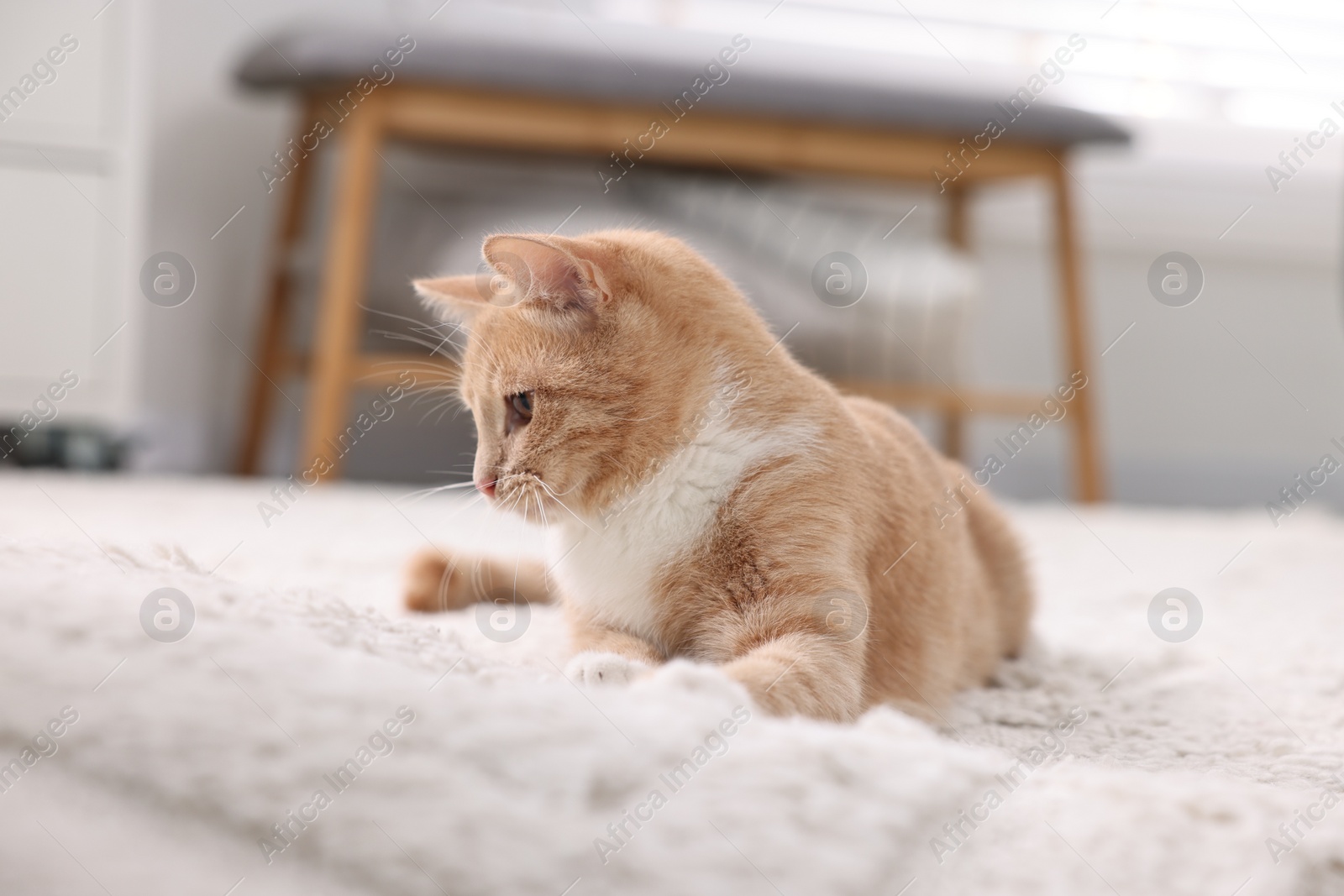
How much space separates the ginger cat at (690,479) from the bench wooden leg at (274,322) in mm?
2006

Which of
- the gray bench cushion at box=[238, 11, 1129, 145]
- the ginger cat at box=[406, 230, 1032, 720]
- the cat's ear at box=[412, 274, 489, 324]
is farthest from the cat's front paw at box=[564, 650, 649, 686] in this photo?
the gray bench cushion at box=[238, 11, 1129, 145]

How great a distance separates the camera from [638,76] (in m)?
2.23

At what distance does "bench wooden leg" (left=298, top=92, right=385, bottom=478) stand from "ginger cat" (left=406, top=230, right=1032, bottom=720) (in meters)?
1.41

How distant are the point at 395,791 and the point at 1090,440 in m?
2.35

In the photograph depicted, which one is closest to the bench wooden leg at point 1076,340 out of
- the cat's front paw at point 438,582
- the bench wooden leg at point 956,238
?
the bench wooden leg at point 956,238

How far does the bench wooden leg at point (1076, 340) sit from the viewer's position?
99.3 inches

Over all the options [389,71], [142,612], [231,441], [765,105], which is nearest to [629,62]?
[765,105]

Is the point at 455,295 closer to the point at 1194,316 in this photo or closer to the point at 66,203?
the point at 66,203

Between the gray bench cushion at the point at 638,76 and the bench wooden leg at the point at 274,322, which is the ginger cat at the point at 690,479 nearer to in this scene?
the gray bench cushion at the point at 638,76

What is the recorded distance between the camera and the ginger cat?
0.70 metres

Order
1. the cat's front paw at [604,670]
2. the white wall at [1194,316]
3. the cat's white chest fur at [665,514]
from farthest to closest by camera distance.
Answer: the white wall at [1194,316]
the cat's white chest fur at [665,514]
the cat's front paw at [604,670]

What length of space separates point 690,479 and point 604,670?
0.52 ft

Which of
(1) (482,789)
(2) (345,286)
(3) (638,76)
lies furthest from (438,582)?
(3) (638,76)

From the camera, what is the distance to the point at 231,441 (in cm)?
301
